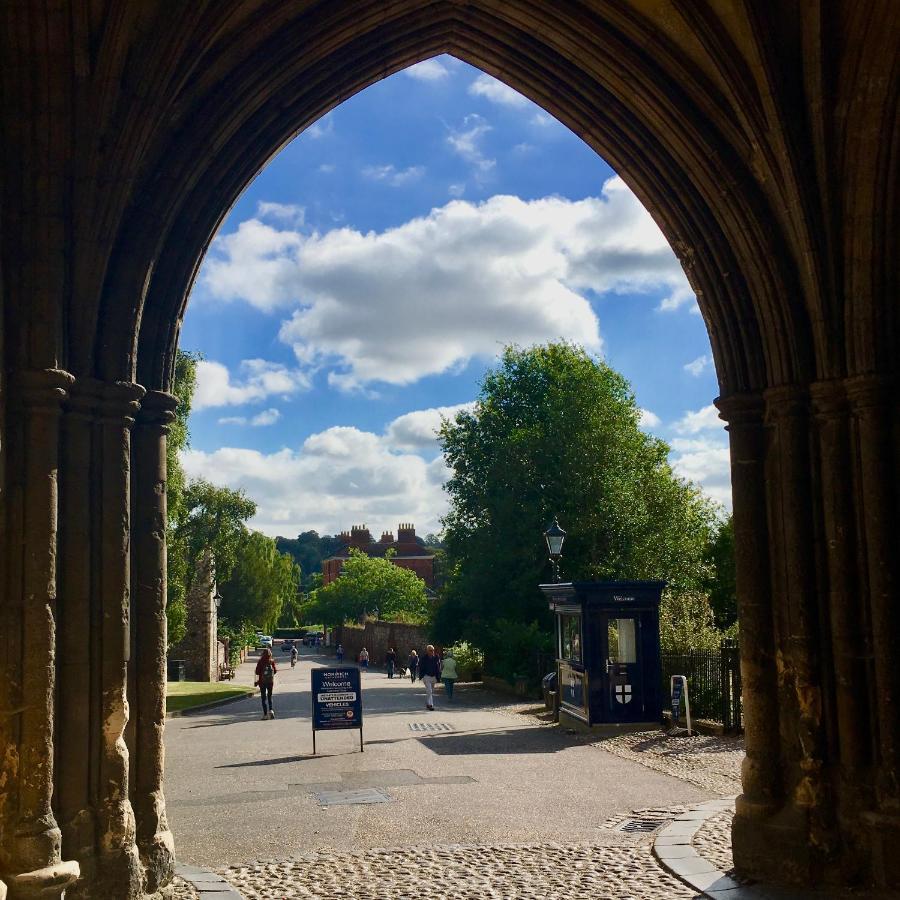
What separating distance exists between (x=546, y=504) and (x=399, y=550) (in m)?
68.9

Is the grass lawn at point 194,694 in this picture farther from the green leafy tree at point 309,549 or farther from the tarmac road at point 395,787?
the green leafy tree at point 309,549

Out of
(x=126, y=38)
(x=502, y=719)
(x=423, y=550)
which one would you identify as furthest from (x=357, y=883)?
(x=423, y=550)

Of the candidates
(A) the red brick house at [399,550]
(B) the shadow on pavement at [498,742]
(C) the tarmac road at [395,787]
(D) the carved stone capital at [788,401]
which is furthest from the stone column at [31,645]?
(A) the red brick house at [399,550]

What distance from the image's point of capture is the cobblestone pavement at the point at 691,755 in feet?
33.3

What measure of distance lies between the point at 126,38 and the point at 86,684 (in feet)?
12.5

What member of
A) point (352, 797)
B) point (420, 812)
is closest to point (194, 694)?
point (352, 797)

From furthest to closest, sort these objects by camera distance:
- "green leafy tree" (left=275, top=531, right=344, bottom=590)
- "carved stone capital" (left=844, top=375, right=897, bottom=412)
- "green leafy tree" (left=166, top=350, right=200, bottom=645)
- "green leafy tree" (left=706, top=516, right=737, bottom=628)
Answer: "green leafy tree" (left=275, top=531, right=344, bottom=590) < "green leafy tree" (left=706, top=516, right=737, bottom=628) < "green leafy tree" (left=166, top=350, right=200, bottom=645) < "carved stone capital" (left=844, top=375, right=897, bottom=412)

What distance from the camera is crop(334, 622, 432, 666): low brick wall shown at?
39.8 meters

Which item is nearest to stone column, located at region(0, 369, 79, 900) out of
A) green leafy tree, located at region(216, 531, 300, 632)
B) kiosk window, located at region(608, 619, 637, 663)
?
kiosk window, located at region(608, 619, 637, 663)

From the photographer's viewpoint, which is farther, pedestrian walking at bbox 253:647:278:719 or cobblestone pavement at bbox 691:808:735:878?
pedestrian walking at bbox 253:647:278:719

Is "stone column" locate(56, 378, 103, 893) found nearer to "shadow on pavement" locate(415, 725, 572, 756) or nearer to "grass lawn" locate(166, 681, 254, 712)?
"shadow on pavement" locate(415, 725, 572, 756)

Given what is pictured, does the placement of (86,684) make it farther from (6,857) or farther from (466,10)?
(466,10)

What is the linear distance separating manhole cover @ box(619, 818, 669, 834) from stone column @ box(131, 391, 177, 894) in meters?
3.56

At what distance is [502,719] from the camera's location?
1691 centimetres
